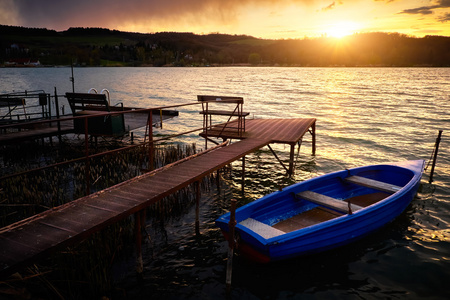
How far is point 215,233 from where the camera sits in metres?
8.04

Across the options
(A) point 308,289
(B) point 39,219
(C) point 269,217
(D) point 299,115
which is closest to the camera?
(B) point 39,219

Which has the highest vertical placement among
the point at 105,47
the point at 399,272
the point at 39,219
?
the point at 105,47

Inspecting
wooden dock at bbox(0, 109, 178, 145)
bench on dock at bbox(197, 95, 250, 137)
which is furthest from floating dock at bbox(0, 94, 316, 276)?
wooden dock at bbox(0, 109, 178, 145)

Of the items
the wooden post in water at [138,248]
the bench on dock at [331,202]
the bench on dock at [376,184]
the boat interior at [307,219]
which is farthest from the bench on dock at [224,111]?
the wooden post in water at [138,248]

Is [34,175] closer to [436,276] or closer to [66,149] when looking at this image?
[66,149]

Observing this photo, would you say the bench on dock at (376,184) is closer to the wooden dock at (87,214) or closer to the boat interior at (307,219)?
the boat interior at (307,219)

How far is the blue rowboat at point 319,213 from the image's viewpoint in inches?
240

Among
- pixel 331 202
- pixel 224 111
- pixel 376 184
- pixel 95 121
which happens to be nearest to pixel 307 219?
pixel 331 202

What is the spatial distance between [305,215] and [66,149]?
10.3 meters

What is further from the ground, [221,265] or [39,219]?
[39,219]

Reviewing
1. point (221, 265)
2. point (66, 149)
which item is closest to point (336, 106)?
point (66, 149)

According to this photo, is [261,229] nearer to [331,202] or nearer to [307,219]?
[307,219]

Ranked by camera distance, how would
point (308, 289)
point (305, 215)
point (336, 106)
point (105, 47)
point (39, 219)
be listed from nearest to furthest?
point (39, 219), point (308, 289), point (305, 215), point (336, 106), point (105, 47)

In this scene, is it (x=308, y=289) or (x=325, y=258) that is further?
(x=325, y=258)
